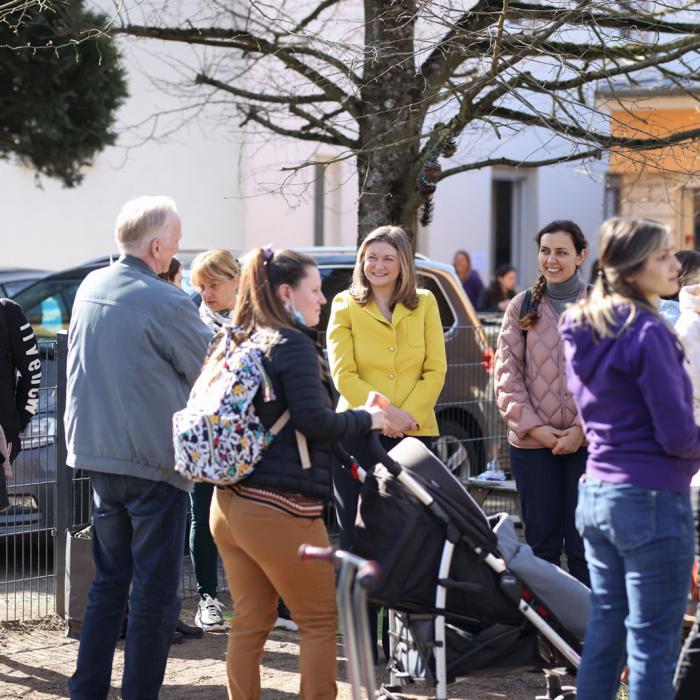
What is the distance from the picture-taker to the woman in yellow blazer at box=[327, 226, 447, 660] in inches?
226

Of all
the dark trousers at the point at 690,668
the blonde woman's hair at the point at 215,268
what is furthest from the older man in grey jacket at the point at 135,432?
the dark trousers at the point at 690,668

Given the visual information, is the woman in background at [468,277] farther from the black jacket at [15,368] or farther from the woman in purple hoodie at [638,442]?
the woman in purple hoodie at [638,442]

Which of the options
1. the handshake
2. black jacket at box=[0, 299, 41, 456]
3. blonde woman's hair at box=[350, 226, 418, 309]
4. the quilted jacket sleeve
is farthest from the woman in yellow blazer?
black jacket at box=[0, 299, 41, 456]

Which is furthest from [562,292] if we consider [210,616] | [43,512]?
[43,512]

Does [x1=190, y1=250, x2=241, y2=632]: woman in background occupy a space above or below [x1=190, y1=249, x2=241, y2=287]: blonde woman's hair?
below

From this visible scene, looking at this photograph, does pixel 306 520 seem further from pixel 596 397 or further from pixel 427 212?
pixel 427 212

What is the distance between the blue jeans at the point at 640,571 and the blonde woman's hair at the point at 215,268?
2844 millimetres

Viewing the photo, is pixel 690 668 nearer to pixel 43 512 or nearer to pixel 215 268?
pixel 215 268

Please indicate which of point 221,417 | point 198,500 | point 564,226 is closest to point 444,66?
point 564,226

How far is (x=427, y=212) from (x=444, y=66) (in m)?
1.05

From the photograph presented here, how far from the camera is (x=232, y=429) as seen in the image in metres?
4.23

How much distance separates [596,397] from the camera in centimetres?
395

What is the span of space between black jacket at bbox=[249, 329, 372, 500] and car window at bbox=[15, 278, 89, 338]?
17.8 feet

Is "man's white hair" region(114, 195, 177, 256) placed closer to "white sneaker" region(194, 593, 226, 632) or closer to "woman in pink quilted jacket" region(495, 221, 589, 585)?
"woman in pink quilted jacket" region(495, 221, 589, 585)
